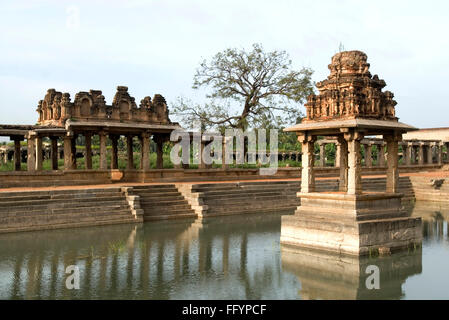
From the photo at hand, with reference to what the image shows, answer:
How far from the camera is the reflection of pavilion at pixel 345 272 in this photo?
7992mm

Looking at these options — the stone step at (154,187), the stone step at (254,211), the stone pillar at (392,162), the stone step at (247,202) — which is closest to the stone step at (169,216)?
the stone step at (254,211)

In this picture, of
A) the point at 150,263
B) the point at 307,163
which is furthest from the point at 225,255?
the point at 307,163

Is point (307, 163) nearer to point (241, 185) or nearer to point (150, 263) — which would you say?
point (150, 263)

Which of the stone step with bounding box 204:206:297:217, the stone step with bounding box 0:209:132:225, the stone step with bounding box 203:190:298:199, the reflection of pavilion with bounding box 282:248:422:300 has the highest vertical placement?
the stone step with bounding box 203:190:298:199

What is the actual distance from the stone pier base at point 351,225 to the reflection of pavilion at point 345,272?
250 mm

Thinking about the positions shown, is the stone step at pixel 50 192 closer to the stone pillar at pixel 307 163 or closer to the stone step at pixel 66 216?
the stone step at pixel 66 216

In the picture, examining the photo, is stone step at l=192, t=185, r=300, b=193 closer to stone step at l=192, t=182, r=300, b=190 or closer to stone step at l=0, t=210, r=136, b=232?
stone step at l=192, t=182, r=300, b=190

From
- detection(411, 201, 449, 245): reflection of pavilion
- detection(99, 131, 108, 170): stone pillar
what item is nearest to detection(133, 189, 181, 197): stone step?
detection(99, 131, 108, 170): stone pillar

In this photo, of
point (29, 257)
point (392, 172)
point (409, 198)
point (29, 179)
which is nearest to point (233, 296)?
point (29, 257)

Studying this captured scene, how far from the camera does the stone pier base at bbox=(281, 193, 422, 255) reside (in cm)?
1021

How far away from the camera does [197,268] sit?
9.52m

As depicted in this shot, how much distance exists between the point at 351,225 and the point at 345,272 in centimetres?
130

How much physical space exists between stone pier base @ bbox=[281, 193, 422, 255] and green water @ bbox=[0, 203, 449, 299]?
0.32 metres

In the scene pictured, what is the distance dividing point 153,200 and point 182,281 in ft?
27.6
